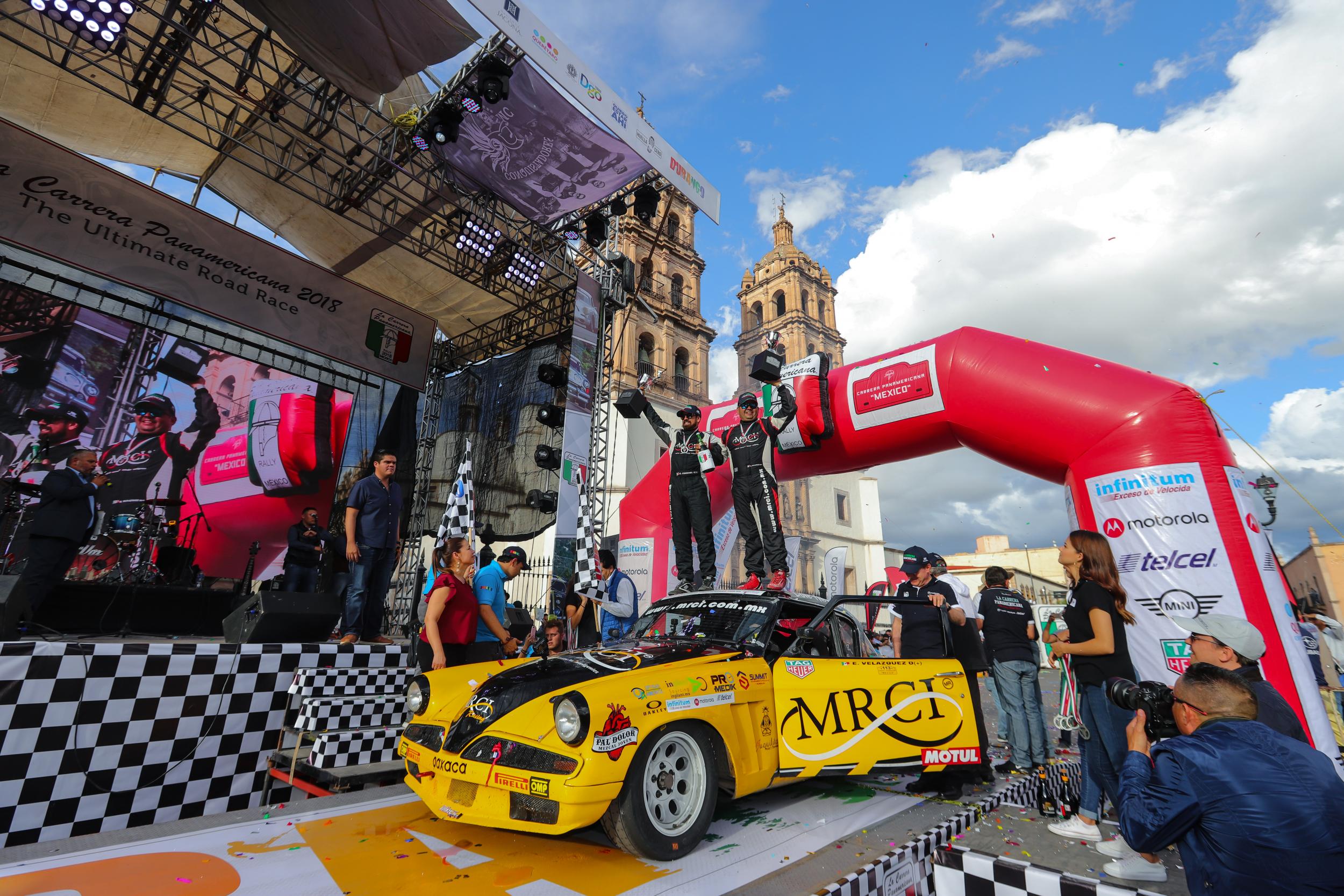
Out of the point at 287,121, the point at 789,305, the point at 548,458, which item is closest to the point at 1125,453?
the point at 548,458

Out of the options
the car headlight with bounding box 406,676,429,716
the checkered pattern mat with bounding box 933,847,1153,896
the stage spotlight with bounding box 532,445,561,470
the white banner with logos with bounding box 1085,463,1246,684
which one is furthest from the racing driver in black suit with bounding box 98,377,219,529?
the white banner with logos with bounding box 1085,463,1246,684

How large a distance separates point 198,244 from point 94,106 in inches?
83.3

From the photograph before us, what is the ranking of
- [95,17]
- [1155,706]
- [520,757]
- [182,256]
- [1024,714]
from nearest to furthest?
[1155,706], [520,757], [1024,714], [95,17], [182,256]

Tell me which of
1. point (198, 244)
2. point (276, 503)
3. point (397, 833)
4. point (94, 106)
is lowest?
point (397, 833)

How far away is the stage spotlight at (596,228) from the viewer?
11.4 meters

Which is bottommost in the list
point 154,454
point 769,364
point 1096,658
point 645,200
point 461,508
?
point 1096,658

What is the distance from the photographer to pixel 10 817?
2.82 meters

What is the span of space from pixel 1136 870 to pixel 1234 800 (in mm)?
1135

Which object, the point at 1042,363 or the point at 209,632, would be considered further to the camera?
the point at 209,632

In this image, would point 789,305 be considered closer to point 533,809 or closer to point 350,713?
point 350,713

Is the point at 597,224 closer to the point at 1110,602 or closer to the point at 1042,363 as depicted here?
the point at 1042,363

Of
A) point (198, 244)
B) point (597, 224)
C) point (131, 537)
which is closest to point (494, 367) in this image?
point (597, 224)

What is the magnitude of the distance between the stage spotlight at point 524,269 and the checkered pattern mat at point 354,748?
9.78m

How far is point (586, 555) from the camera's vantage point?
893 centimetres
